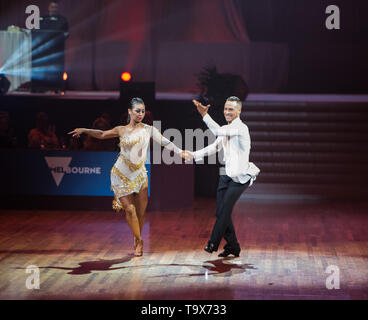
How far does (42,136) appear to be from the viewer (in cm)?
1109

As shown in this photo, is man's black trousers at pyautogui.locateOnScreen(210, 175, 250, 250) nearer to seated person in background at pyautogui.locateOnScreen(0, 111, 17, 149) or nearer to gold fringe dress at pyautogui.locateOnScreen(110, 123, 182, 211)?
gold fringe dress at pyautogui.locateOnScreen(110, 123, 182, 211)

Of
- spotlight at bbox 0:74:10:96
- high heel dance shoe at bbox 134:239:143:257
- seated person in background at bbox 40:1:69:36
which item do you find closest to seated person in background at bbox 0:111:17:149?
spotlight at bbox 0:74:10:96

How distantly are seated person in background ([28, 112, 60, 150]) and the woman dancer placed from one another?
3764mm

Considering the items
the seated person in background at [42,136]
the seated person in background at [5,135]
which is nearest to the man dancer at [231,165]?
the seated person in background at [42,136]

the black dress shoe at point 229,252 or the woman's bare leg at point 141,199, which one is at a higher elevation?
the woman's bare leg at point 141,199

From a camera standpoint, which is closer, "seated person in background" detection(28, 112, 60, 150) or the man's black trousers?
the man's black trousers

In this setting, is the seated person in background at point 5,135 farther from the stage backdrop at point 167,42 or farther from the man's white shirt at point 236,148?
the stage backdrop at point 167,42

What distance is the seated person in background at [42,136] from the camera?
11.0 m

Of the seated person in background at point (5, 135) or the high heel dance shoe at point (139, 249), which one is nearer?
the high heel dance shoe at point (139, 249)

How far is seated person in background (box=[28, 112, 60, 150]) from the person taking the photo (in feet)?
36.0

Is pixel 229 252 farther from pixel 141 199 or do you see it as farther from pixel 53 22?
pixel 53 22

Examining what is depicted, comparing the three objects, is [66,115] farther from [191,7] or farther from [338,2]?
[338,2]

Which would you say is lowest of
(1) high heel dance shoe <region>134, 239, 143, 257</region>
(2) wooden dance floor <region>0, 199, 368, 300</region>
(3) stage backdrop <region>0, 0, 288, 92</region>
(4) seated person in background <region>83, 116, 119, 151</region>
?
(2) wooden dance floor <region>0, 199, 368, 300</region>

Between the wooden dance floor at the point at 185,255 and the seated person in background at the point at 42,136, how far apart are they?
4.04 feet
